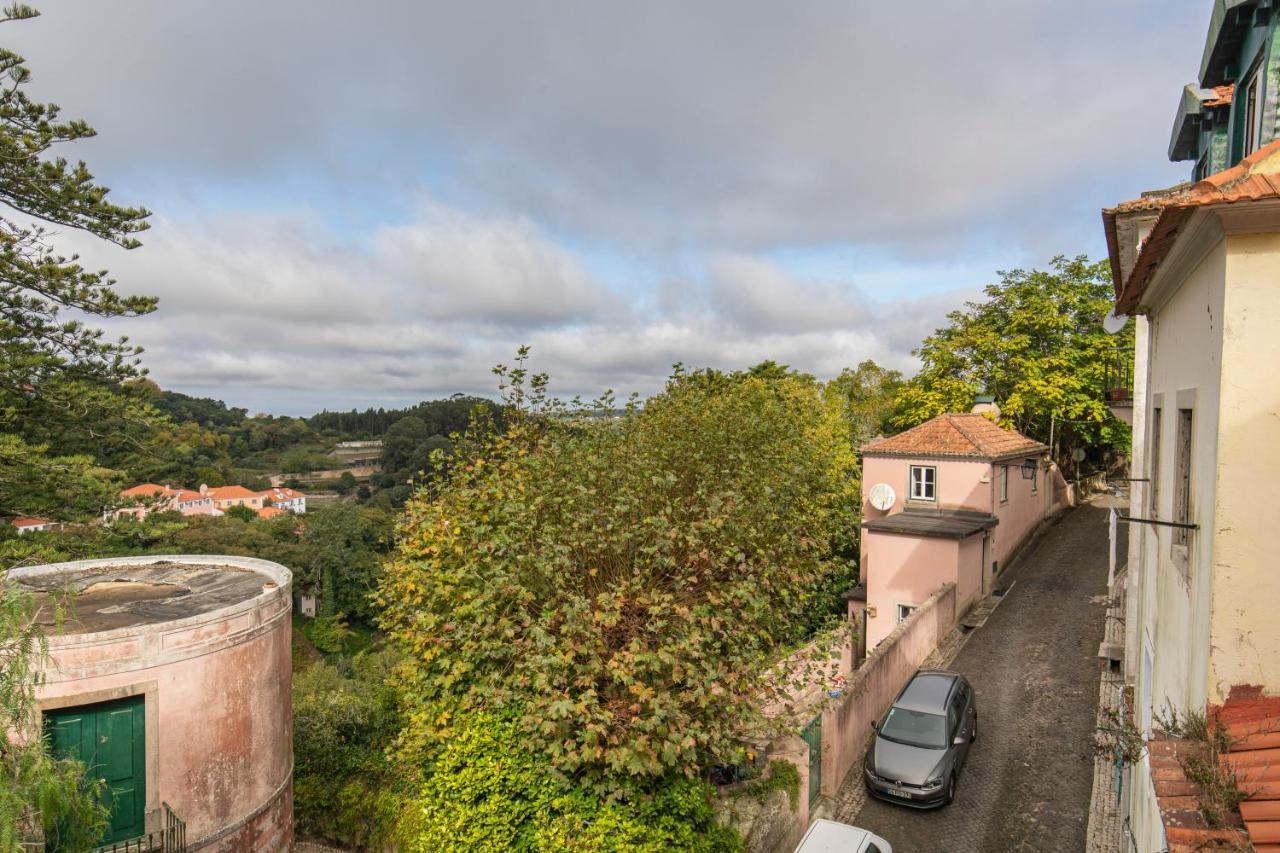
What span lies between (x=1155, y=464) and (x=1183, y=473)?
2.40 metres

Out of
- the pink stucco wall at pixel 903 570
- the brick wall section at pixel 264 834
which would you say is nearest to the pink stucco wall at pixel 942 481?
the pink stucco wall at pixel 903 570

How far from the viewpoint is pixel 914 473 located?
75.6ft

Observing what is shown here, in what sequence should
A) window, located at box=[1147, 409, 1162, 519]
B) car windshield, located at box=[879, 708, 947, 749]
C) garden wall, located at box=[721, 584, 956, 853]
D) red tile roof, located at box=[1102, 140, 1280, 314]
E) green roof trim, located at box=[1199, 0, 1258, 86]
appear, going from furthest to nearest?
1. car windshield, located at box=[879, 708, 947, 749]
2. garden wall, located at box=[721, 584, 956, 853]
3. window, located at box=[1147, 409, 1162, 519]
4. green roof trim, located at box=[1199, 0, 1258, 86]
5. red tile roof, located at box=[1102, 140, 1280, 314]

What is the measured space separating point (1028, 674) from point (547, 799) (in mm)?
12582

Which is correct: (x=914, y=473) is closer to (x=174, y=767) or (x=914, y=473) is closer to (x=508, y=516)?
(x=508, y=516)

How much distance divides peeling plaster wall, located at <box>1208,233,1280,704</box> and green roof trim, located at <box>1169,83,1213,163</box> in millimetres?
5428

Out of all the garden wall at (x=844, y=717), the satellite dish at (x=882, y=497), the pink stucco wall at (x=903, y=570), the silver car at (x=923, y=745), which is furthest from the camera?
the satellite dish at (x=882, y=497)

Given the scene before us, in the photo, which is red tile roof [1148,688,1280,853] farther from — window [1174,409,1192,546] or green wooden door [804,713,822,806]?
green wooden door [804,713,822,806]

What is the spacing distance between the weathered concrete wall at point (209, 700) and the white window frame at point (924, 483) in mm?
19212

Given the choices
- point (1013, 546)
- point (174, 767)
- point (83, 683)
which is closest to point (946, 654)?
point (1013, 546)

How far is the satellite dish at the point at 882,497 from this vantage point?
22828 millimetres

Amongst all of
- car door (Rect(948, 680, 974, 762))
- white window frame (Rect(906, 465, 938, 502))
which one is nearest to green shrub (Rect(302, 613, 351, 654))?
white window frame (Rect(906, 465, 938, 502))

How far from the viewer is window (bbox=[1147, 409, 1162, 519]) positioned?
727 cm

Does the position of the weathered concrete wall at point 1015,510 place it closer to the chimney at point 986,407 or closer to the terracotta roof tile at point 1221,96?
the chimney at point 986,407
